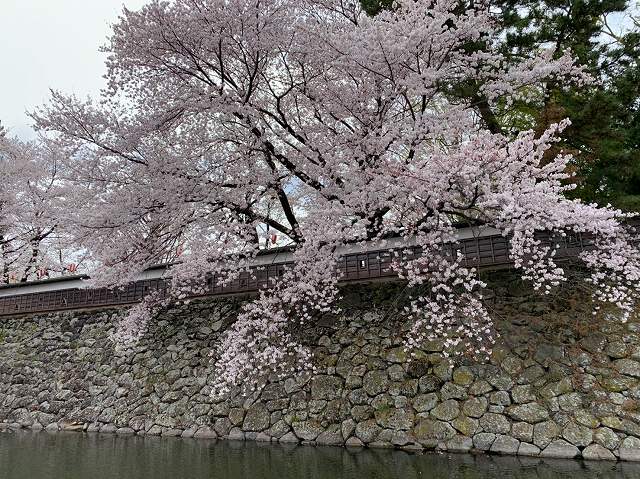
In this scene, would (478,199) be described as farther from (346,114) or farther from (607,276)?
(346,114)

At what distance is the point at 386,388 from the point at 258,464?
1985 mm

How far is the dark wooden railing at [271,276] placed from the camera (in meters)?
6.85

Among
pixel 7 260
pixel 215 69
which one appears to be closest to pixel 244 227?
pixel 215 69

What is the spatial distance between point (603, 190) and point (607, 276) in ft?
8.31

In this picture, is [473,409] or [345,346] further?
[345,346]

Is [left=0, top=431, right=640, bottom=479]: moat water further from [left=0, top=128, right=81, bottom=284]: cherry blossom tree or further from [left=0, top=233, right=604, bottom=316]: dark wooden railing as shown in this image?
[left=0, top=128, right=81, bottom=284]: cherry blossom tree

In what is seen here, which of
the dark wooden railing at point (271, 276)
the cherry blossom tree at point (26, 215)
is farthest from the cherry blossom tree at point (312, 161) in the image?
the cherry blossom tree at point (26, 215)

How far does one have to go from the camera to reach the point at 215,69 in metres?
6.93

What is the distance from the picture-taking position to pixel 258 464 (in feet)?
17.7

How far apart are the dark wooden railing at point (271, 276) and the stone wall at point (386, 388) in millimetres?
295

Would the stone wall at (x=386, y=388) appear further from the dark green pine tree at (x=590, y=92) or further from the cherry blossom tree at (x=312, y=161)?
the dark green pine tree at (x=590, y=92)

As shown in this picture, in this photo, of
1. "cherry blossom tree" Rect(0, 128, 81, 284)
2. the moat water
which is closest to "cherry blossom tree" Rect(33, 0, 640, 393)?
the moat water

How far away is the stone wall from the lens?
543cm

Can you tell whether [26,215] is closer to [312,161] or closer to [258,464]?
[312,161]
